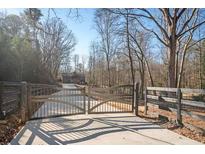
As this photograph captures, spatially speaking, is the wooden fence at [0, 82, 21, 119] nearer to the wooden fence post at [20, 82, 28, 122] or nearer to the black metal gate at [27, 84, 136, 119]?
the wooden fence post at [20, 82, 28, 122]

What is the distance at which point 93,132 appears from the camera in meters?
7.31

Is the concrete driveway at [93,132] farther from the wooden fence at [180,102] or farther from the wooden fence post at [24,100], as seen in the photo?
the wooden fence at [180,102]

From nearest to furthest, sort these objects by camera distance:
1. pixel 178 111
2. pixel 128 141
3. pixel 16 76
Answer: pixel 128 141 → pixel 178 111 → pixel 16 76

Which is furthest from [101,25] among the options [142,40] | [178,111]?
[178,111]

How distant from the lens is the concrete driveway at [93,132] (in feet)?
20.9

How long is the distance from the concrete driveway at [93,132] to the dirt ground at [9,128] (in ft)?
0.53

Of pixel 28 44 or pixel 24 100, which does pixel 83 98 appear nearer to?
pixel 24 100

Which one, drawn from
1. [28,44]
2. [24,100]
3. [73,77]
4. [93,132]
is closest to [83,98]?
[24,100]

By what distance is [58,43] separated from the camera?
109 feet

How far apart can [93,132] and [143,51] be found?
63.4 ft

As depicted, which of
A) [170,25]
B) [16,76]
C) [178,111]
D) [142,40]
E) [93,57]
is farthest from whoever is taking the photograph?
[93,57]

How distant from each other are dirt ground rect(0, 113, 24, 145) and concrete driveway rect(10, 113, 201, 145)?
160 millimetres

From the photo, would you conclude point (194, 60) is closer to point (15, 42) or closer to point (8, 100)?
point (15, 42)
